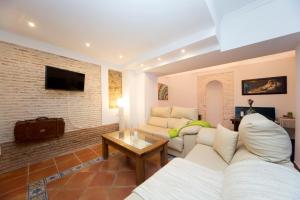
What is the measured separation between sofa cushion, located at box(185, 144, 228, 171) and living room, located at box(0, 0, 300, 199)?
0.05 feet

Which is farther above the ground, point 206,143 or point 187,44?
point 187,44

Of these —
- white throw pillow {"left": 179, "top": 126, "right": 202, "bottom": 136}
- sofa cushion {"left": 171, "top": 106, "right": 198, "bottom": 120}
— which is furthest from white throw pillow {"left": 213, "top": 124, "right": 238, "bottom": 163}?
sofa cushion {"left": 171, "top": 106, "right": 198, "bottom": 120}

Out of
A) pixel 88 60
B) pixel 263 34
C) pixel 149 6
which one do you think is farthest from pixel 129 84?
pixel 263 34

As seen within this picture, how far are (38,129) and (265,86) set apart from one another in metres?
6.02

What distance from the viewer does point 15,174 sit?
7.23 feet

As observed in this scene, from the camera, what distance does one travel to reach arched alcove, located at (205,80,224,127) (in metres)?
5.03

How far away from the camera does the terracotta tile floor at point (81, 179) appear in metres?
1.72

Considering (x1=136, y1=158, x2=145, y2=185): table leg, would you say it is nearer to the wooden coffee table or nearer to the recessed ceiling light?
the wooden coffee table

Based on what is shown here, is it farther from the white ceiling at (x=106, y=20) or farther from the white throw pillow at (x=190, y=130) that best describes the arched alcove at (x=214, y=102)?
the white ceiling at (x=106, y=20)

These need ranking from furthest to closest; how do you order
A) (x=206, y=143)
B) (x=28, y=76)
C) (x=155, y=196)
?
(x=28, y=76) → (x=206, y=143) → (x=155, y=196)

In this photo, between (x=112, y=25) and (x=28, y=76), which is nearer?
(x=112, y=25)

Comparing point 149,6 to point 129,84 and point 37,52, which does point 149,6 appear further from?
point 129,84

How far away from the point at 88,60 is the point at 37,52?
42.8 inches

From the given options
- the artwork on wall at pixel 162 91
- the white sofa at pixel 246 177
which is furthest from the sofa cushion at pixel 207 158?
the artwork on wall at pixel 162 91
